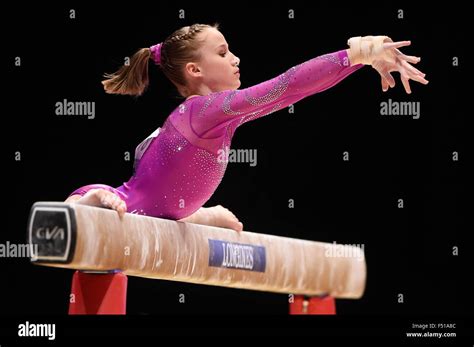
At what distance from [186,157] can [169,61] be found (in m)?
0.62

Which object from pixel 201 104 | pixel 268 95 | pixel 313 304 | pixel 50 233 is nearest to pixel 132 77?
pixel 201 104

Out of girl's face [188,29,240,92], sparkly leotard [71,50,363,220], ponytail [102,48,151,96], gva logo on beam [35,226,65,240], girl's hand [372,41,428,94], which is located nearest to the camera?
gva logo on beam [35,226,65,240]

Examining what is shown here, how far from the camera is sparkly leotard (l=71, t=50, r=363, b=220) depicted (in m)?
3.52

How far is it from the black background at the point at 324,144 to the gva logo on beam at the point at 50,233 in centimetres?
249

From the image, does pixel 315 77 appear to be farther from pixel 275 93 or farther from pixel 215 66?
pixel 215 66

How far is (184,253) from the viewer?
357 cm

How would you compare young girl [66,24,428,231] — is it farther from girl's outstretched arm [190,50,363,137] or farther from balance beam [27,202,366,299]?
balance beam [27,202,366,299]

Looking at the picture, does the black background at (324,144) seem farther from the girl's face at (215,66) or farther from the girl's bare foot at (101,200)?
the girl's bare foot at (101,200)

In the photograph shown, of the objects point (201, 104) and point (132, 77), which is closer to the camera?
point (201, 104)

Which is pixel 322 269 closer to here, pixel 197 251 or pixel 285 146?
pixel 197 251

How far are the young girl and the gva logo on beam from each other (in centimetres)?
35

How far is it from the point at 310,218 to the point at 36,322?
4.02 metres

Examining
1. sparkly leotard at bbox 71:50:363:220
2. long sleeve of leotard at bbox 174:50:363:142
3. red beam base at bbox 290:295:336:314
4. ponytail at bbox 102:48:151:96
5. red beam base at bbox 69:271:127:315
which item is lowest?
red beam base at bbox 290:295:336:314

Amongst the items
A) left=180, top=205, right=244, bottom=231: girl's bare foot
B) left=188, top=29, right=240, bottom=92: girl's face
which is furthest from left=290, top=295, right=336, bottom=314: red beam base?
left=188, top=29, right=240, bottom=92: girl's face
